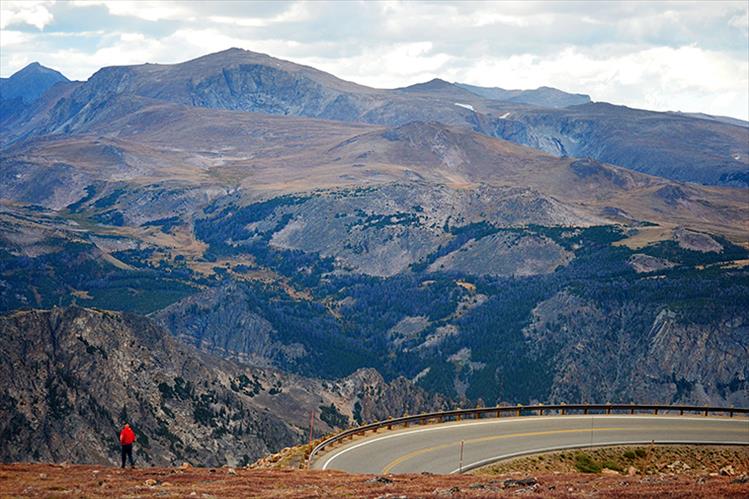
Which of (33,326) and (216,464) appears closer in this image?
(216,464)

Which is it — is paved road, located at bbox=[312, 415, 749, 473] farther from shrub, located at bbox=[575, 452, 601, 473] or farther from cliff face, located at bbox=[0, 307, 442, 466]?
cliff face, located at bbox=[0, 307, 442, 466]

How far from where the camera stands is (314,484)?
172 feet

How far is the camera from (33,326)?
483 ft

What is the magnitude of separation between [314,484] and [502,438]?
27872mm

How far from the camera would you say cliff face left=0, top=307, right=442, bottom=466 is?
129 meters

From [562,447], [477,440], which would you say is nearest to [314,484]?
[477,440]

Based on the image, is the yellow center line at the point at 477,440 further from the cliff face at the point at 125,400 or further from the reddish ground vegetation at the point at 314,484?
the cliff face at the point at 125,400

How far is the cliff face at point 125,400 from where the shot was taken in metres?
129

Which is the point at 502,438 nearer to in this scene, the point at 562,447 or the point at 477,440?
the point at 477,440

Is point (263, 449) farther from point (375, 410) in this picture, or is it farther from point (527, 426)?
point (527, 426)

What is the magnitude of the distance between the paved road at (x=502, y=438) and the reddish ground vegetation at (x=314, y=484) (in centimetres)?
984

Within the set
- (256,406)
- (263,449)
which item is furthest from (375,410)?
(263,449)

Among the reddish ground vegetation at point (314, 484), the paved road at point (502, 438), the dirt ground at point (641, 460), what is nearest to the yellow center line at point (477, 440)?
the paved road at point (502, 438)

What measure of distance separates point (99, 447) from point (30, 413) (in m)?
9.31
